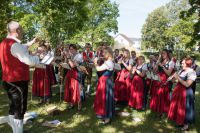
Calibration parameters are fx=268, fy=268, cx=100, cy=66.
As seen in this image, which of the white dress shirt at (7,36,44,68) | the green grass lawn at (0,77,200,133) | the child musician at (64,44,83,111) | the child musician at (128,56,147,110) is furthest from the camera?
the child musician at (128,56,147,110)

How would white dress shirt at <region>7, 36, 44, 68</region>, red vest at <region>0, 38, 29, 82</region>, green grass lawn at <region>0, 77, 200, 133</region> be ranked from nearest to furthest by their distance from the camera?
white dress shirt at <region>7, 36, 44, 68</region> → red vest at <region>0, 38, 29, 82</region> → green grass lawn at <region>0, 77, 200, 133</region>

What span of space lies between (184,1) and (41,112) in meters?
50.1

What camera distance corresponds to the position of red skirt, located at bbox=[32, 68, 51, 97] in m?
8.46

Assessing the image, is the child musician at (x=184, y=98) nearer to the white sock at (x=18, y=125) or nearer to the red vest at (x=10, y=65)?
the red vest at (x=10, y=65)

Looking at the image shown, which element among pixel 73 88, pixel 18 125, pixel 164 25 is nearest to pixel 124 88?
pixel 73 88

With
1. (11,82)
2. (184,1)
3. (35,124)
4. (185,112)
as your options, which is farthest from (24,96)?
(184,1)

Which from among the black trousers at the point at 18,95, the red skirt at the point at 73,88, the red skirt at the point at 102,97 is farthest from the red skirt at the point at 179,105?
the black trousers at the point at 18,95

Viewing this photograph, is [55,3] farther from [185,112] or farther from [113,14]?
[113,14]

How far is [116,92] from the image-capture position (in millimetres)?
8961

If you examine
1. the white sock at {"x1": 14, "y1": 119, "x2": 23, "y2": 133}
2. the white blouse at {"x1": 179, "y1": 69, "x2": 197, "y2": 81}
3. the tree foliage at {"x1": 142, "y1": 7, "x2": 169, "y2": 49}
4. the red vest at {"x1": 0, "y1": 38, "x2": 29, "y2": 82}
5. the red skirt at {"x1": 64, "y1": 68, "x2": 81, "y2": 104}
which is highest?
the tree foliage at {"x1": 142, "y1": 7, "x2": 169, "y2": 49}

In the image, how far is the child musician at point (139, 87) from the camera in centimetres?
812

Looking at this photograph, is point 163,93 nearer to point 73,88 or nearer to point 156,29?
point 73,88

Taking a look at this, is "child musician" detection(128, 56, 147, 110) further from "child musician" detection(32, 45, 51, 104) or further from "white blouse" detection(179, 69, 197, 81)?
"child musician" detection(32, 45, 51, 104)

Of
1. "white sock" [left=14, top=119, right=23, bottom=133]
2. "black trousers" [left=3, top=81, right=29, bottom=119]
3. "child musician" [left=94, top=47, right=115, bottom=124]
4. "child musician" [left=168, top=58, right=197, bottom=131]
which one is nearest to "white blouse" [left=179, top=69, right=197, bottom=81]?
"child musician" [left=168, top=58, right=197, bottom=131]
